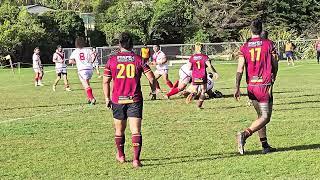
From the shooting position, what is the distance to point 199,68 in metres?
15.1

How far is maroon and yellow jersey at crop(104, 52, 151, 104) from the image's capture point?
27.6 feet

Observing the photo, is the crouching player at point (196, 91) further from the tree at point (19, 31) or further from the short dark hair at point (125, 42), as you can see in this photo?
the tree at point (19, 31)

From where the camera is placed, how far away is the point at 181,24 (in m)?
57.8

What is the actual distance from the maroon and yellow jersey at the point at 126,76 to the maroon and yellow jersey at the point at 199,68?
22.1 ft

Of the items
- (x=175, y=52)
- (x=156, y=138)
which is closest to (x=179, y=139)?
(x=156, y=138)

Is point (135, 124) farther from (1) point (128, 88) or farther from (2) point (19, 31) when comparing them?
(2) point (19, 31)

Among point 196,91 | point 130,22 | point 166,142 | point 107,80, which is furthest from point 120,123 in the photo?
point 130,22

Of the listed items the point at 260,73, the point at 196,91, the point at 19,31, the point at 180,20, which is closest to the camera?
the point at 260,73

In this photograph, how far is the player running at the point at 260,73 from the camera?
8945mm

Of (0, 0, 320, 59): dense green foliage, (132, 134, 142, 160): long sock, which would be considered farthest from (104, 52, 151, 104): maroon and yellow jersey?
(0, 0, 320, 59): dense green foliage

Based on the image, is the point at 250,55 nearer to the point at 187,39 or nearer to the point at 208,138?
the point at 208,138

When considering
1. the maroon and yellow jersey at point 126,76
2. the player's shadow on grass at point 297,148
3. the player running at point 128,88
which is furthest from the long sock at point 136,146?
the player's shadow on grass at point 297,148

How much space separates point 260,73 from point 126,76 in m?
2.20

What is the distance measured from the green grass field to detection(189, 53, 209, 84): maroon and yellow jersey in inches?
31.8
